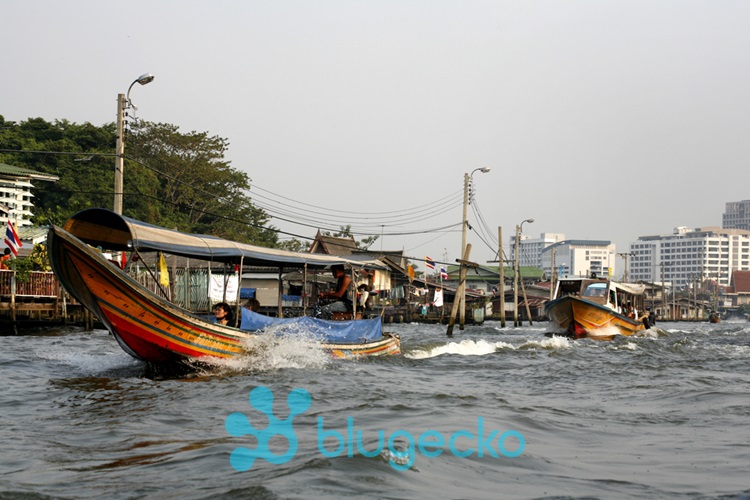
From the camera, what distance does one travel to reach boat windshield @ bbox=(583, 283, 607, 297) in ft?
99.1

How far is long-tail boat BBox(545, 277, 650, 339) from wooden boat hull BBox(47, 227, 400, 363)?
1677 cm

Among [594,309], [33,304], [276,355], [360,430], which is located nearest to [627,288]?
[594,309]

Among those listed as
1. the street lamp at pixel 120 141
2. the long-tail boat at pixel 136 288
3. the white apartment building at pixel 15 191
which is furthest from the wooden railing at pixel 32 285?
the long-tail boat at pixel 136 288

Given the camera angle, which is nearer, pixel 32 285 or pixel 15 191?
pixel 32 285

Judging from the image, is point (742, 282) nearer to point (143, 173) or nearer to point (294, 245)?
point (294, 245)

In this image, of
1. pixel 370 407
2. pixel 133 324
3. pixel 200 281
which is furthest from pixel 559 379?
pixel 200 281

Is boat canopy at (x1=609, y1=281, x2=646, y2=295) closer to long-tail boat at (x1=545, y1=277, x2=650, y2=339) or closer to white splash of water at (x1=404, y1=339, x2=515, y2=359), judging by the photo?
long-tail boat at (x1=545, y1=277, x2=650, y2=339)

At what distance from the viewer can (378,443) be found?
7.64 m

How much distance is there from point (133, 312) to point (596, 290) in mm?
21654

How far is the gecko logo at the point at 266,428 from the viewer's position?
22.9ft

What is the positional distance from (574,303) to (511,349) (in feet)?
19.2

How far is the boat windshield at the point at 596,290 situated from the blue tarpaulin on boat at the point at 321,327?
14.9m

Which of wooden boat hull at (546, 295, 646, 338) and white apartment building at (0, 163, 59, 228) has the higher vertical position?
white apartment building at (0, 163, 59, 228)

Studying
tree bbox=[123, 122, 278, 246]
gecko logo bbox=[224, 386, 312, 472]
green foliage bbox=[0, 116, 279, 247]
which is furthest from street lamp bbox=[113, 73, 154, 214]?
tree bbox=[123, 122, 278, 246]
